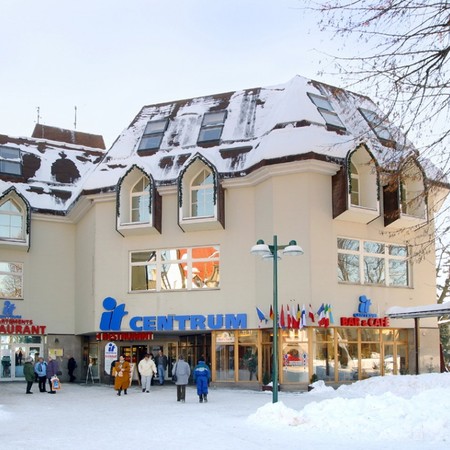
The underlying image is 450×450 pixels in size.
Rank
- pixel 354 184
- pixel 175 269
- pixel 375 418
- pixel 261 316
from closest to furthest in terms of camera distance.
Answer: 1. pixel 375 418
2. pixel 261 316
3. pixel 354 184
4. pixel 175 269

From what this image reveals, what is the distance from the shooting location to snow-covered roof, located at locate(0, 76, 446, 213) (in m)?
28.2

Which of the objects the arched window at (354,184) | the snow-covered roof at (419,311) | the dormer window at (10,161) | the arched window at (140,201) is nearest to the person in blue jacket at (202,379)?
the snow-covered roof at (419,311)

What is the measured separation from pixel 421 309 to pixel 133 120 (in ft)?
54.1

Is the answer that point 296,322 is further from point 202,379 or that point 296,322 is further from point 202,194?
point 202,194

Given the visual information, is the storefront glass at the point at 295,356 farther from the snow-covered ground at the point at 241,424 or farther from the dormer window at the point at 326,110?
the dormer window at the point at 326,110

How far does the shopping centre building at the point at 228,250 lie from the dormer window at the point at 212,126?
13 centimetres

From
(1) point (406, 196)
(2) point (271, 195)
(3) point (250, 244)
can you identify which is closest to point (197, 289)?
(3) point (250, 244)

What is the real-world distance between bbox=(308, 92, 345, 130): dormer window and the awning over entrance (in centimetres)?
757

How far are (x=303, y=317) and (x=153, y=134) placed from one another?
11.8 meters

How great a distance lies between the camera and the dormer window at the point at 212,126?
105 ft

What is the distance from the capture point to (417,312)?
26719 millimetres

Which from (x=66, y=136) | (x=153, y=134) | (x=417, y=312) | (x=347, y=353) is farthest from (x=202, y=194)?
(x=66, y=136)

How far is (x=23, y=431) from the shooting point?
1605 cm

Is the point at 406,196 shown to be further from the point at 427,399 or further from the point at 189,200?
the point at 427,399
